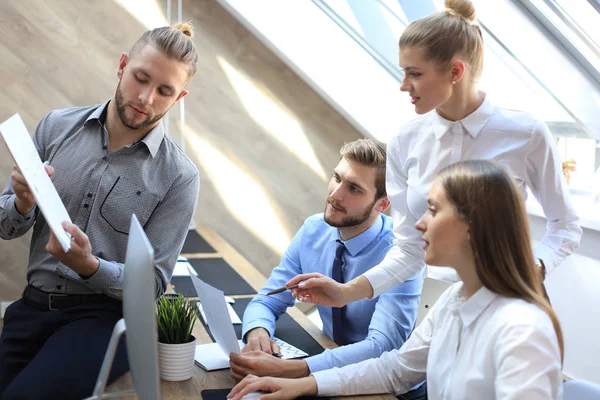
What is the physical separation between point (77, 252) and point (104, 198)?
32 cm

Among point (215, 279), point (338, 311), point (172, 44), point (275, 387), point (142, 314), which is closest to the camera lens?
point (142, 314)

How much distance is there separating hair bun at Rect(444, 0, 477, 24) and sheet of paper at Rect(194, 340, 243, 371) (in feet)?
3.92

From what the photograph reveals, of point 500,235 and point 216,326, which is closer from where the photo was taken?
point 500,235

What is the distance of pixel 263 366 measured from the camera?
1.75 meters

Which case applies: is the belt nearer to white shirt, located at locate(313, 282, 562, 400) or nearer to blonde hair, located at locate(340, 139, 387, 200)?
white shirt, located at locate(313, 282, 562, 400)

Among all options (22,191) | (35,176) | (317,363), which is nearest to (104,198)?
(22,191)

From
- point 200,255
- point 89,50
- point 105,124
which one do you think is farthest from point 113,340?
point 89,50

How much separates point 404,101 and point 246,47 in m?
1.12

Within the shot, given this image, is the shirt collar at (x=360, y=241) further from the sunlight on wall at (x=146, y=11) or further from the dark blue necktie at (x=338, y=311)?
the sunlight on wall at (x=146, y=11)

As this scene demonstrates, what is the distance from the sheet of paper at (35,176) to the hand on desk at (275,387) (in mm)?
546

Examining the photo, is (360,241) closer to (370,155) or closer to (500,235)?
(370,155)

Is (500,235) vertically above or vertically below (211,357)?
above

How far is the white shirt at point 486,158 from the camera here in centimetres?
200

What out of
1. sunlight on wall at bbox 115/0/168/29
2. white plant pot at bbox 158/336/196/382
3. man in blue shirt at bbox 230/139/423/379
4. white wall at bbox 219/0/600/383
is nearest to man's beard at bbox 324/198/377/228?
man in blue shirt at bbox 230/139/423/379
